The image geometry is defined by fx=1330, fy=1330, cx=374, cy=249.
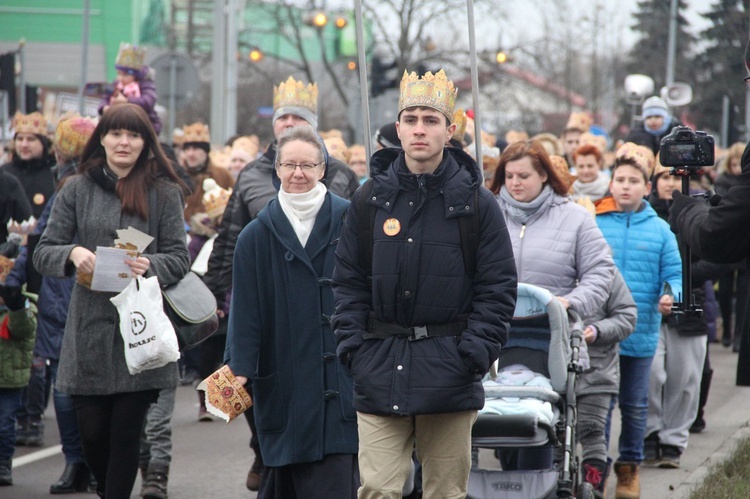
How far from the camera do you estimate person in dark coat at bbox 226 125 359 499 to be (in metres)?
5.76

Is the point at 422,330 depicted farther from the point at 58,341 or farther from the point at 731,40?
the point at 731,40

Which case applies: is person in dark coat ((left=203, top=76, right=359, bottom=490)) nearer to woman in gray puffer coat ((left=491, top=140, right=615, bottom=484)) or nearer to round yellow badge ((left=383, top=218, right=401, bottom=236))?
woman in gray puffer coat ((left=491, top=140, right=615, bottom=484))

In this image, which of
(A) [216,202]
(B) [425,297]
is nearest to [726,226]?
(B) [425,297]

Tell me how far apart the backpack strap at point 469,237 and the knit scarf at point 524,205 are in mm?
2062

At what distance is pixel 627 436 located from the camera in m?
8.24

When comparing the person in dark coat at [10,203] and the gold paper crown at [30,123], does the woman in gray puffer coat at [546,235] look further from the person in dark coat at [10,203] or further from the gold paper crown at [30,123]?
the gold paper crown at [30,123]

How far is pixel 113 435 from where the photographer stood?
21.2ft

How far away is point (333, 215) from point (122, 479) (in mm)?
1699

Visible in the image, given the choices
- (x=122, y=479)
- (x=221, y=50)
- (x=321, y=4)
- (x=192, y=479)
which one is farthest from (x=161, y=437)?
(x=321, y=4)

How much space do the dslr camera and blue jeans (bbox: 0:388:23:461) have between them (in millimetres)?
4682

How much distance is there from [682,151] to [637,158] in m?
2.78

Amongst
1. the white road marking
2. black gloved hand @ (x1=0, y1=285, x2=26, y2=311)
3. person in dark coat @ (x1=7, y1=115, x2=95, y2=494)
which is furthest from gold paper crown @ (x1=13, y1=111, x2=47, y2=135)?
black gloved hand @ (x1=0, y1=285, x2=26, y2=311)

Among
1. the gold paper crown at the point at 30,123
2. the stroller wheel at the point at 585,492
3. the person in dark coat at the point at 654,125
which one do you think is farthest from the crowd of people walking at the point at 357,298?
the person in dark coat at the point at 654,125

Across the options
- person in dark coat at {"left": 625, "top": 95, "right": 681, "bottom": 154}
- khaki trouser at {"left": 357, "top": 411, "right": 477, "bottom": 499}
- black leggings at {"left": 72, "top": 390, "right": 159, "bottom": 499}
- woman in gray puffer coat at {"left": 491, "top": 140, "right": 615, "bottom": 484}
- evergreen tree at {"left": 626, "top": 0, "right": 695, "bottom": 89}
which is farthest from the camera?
evergreen tree at {"left": 626, "top": 0, "right": 695, "bottom": 89}
